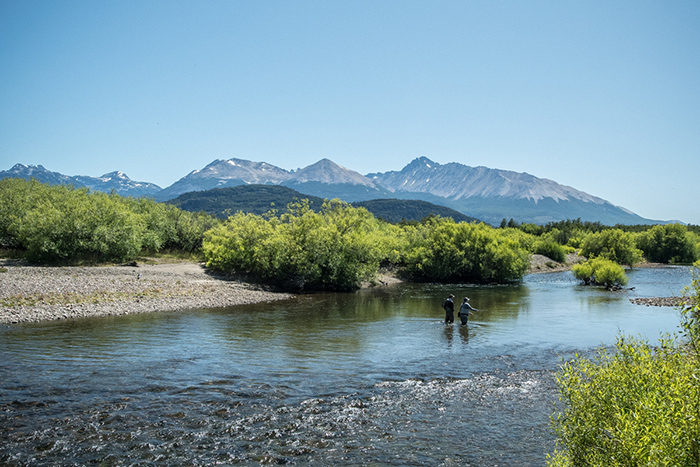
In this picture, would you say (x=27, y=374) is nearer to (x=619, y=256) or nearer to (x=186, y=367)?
(x=186, y=367)

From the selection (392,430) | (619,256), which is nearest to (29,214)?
(392,430)

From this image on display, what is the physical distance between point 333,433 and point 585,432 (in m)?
7.86

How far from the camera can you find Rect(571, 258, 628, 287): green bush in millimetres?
61344

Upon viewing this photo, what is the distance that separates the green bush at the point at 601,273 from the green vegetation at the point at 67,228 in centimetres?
6383

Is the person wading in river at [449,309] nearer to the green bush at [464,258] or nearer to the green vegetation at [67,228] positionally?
the green bush at [464,258]

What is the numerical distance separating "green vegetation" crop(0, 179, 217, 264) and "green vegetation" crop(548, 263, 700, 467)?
2350 inches

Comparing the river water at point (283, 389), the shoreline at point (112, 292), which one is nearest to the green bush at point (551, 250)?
the shoreline at point (112, 292)

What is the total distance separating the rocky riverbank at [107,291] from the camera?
1299 inches

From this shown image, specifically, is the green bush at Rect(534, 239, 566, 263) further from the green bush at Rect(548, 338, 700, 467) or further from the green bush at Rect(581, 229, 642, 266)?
the green bush at Rect(548, 338, 700, 467)

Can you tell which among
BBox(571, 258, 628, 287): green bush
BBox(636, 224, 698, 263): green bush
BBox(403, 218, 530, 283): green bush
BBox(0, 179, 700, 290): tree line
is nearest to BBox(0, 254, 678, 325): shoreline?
BBox(0, 179, 700, 290): tree line

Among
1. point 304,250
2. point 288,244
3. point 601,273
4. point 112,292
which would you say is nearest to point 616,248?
point 601,273

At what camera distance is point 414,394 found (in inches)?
717

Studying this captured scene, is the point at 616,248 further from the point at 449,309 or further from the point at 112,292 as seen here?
the point at 112,292

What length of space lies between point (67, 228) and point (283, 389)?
4999 cm
